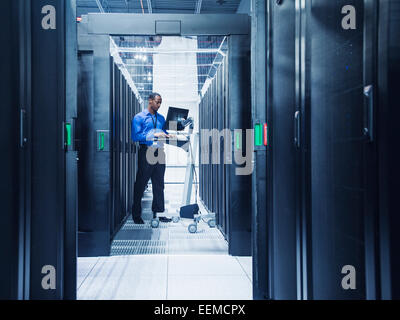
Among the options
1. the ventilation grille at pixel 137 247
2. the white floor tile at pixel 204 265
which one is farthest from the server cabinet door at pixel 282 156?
the ventilation grille at pixel 137 247

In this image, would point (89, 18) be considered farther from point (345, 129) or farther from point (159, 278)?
point (345, 129)

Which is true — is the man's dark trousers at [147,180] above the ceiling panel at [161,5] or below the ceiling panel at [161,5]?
below

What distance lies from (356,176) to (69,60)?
1588 millimetres

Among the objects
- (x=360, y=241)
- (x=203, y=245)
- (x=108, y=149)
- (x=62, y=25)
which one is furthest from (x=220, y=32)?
(x=360, y=241)

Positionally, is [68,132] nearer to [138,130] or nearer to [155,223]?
[138,130]

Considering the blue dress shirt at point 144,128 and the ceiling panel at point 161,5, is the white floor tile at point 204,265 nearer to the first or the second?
the blue dress shirt at point 144,128

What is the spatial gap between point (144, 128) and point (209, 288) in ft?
8.96

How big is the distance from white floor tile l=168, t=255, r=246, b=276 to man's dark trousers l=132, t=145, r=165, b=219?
58.5 inches

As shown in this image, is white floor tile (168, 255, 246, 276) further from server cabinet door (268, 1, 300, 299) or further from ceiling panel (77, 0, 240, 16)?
ceiling panel (77, 0, 240, 16)

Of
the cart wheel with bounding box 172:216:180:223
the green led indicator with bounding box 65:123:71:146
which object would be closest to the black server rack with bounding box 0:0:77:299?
the green led indicator with bounding box 65:123:71:146

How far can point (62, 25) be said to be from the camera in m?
1.89

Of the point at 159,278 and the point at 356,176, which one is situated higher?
the point at 356,176

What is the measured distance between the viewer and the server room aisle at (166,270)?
8.13 feet

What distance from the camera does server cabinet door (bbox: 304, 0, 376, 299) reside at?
147 cm
